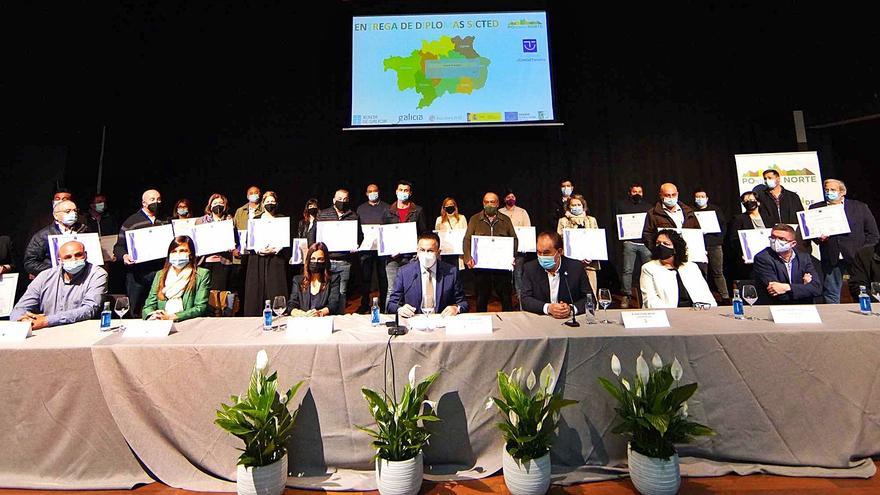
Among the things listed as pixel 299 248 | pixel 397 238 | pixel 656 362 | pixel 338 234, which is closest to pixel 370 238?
pixel 338 234

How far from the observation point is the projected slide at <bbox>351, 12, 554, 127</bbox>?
5.59m

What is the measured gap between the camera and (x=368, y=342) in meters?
1.93

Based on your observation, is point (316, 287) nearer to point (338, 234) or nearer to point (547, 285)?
point (338, 234)

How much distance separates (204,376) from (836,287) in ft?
18.2

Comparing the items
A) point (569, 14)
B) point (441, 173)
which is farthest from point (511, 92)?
point (569, 14)

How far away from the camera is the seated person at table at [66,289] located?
266 centimetres

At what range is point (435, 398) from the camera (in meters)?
1.95

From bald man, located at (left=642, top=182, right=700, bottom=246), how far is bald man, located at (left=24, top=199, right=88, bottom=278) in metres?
5.88

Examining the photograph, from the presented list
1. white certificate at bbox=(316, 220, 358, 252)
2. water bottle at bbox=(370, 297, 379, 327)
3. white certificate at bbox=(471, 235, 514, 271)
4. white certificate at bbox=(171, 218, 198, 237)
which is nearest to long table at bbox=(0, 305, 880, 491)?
water bottle at bbox=(370, 297, 379, 327)

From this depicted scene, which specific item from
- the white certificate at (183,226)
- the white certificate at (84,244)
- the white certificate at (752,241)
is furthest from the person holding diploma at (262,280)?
the white certificate at (752,241)

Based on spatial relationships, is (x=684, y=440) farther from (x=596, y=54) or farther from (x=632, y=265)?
(x=596, y=54)

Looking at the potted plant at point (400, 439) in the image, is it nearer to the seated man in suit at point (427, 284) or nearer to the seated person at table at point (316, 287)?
the seated man in suit at point (427, 284)

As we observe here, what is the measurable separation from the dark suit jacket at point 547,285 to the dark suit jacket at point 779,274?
4.72ft

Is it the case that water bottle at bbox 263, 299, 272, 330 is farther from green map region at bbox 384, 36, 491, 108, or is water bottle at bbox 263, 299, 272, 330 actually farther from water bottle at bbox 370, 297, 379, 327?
green map region at bbox 384, 36, 491, 108
